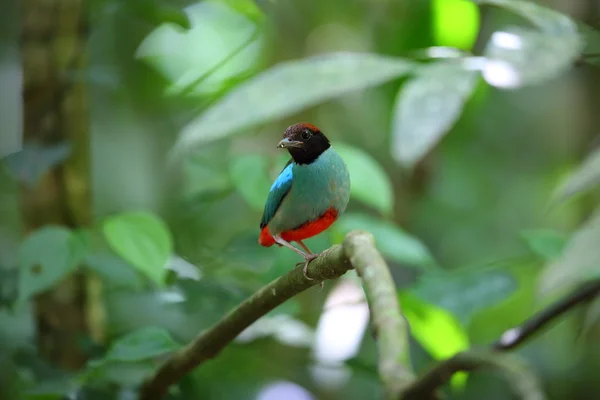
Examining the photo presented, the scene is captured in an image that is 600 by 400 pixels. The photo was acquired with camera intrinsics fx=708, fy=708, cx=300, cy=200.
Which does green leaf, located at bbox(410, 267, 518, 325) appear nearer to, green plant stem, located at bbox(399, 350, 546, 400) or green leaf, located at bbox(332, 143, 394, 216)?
green leaf, located at bbox(332, 143, 394, 216)

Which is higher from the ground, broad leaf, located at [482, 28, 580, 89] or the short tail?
broad leaf, located at [482, 28, 580, 89]

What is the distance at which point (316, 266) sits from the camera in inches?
28.0

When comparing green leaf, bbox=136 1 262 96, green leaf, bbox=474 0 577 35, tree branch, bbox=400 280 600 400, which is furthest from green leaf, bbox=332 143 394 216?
tree branch, bbox=400 280 600 400

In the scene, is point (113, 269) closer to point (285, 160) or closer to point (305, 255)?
point (285, 160)

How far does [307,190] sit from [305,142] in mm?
57

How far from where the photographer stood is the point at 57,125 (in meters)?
1.56

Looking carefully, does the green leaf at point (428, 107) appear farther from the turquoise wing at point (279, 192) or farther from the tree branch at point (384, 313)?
the tree branch at point (384, 313)

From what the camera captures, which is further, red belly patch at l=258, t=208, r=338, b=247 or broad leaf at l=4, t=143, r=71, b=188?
broad leaf at l=4, t=143, r=71, b=188

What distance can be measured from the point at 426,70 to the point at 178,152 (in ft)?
1.30

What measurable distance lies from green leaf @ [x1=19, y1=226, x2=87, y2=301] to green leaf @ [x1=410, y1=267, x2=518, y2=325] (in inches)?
26.2

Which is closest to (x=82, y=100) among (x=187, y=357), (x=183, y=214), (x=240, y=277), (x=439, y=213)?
(x=183, y=214)

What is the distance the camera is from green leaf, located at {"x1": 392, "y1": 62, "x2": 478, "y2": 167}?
97 cm

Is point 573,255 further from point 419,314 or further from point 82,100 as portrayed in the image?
point 82,100

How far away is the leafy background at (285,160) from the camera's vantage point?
1074mm
